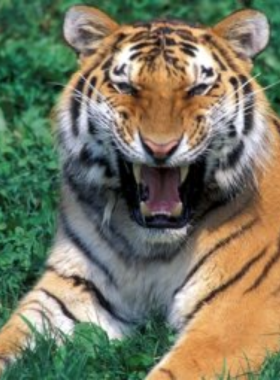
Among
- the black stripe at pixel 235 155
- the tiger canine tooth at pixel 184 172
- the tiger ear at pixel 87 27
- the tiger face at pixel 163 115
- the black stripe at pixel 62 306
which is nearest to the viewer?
the tiger face at pixel 163 115

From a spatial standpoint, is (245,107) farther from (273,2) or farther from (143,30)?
(273,2)

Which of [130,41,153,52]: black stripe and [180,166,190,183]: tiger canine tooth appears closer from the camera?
[180,166,190,183]: tiger canine tooth

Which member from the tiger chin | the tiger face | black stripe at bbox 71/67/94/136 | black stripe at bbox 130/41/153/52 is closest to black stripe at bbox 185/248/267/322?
the tiger chin

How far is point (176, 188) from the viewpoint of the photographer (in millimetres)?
4996

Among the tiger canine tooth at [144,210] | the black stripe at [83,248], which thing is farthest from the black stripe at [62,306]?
the tiger canine tooth at [144,210]

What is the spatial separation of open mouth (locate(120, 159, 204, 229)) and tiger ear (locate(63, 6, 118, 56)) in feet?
1.57

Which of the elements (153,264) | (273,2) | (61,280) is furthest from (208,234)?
(273,2)

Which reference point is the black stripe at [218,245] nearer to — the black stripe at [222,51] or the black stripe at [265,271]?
the black stripe at [265,271]

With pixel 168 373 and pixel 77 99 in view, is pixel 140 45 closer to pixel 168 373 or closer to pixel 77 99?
pixel 77 99

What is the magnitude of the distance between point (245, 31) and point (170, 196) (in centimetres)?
64

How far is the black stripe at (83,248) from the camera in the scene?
17.6 feet

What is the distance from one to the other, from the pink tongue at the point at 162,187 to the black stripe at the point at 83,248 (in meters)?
0.45

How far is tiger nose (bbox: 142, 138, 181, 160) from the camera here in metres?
4.77

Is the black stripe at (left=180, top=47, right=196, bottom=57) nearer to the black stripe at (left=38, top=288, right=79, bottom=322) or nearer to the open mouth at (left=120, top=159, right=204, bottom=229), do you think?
the open mouth at (left=120, top=159, right=204, bottom=229)
